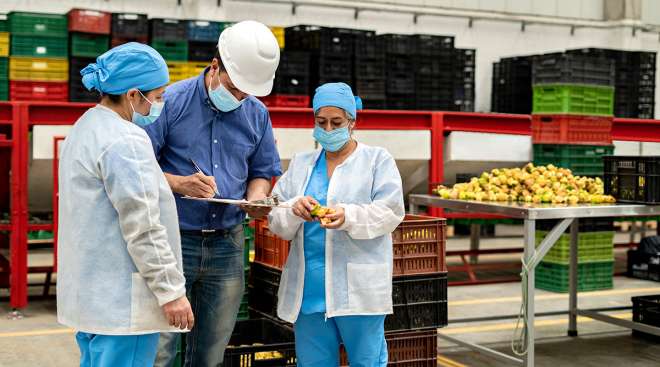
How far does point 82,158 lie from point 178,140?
2.57ft

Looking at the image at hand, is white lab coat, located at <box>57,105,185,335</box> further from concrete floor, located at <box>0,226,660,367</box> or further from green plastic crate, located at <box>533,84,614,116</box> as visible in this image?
green plastic crate, located at <box>533,84,614,116</box>

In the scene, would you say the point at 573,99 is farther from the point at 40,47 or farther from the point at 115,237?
the point at 115,237

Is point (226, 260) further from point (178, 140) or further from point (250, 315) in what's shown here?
point (250, 315)

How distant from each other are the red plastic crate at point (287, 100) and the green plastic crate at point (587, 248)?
10.2 feet

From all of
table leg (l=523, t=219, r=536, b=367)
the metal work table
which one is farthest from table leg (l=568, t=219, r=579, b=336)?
table leg (l=523, t=219, r=536, b=367)

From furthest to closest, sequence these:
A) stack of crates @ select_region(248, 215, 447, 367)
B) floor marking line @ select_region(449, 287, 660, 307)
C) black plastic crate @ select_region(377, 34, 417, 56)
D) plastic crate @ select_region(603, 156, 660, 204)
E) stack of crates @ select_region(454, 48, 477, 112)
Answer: stack of crates @ select_region(454, 48, 477, 112)
black plastic crate @ select_region(377, 34, 417, 56)
floor marking line @ select_region(449, 287, 660, 307)
plastic crate @ select_region(603, 156, 660, 204)
stack of crates @ select_region(248, 215, 447, 367)

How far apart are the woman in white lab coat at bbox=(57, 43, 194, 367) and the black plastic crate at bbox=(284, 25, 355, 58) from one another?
7.20m

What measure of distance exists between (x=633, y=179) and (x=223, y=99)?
3.40 meters

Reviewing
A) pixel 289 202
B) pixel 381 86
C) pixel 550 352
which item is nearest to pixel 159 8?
pixel 381 86

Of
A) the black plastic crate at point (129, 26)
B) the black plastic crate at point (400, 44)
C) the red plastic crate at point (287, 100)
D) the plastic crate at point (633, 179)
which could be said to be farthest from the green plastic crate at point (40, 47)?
the plastic crate at point (633, 179)

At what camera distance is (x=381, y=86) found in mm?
10125

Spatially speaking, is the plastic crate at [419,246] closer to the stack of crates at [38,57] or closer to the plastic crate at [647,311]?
the plastic crate at [647,311]

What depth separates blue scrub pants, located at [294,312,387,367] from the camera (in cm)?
357

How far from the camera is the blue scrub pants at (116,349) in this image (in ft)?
8.64
